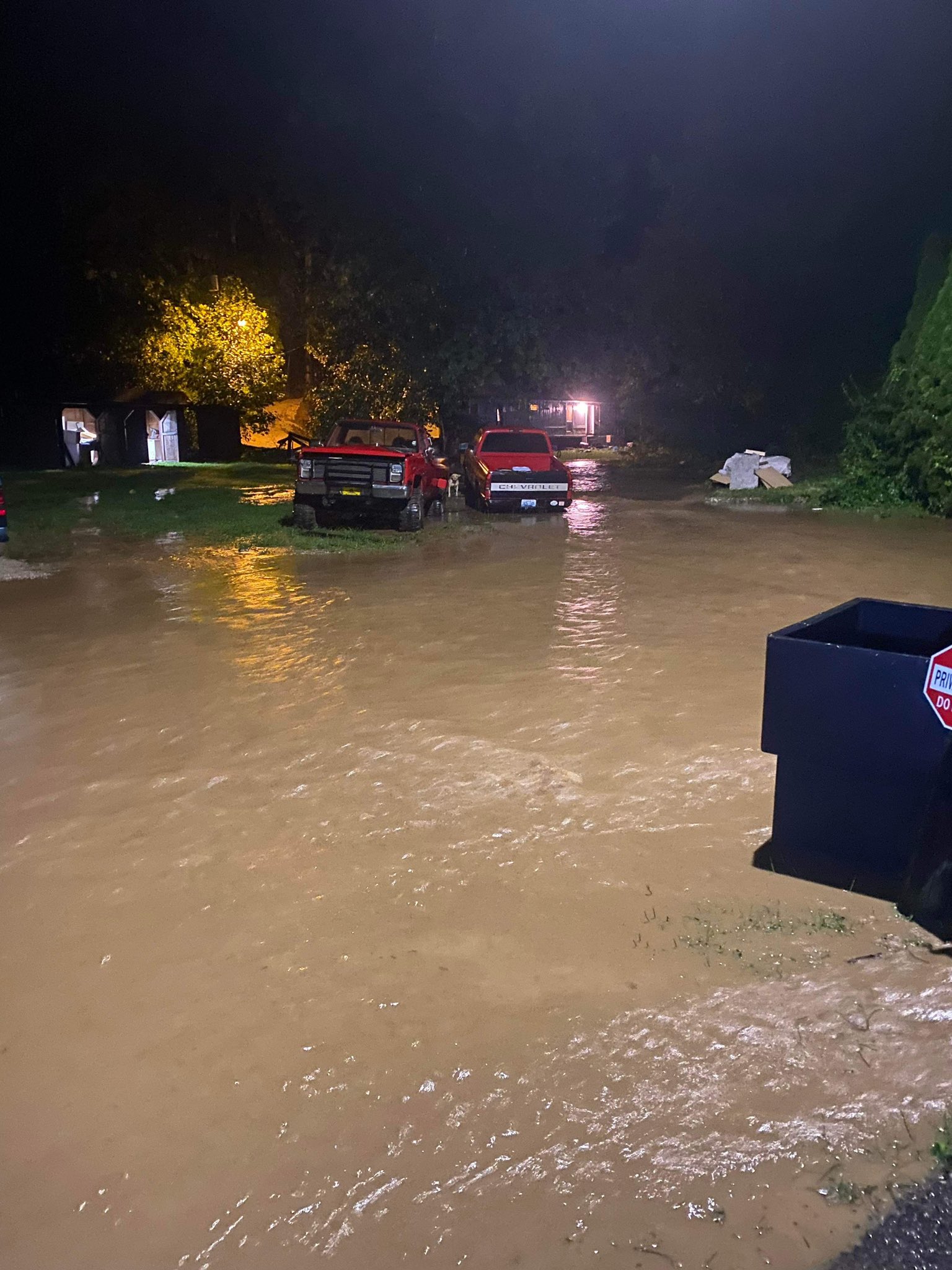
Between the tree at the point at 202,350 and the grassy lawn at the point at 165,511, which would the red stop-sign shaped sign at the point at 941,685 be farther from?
the tree at the point at 202,350

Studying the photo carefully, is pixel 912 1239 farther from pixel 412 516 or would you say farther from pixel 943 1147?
pixel 412 516

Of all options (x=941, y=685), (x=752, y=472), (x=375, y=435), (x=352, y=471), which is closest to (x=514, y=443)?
(x=375, y=435)

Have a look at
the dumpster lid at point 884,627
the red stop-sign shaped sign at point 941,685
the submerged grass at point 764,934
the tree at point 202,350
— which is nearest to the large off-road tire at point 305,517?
the dumpster lid at point 884,627

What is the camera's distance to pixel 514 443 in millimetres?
22750

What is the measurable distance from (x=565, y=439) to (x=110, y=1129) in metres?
43.8

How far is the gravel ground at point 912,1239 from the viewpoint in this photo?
2885 millimetres

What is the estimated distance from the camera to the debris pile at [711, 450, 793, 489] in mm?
27453

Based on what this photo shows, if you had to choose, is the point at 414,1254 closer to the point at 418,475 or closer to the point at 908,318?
the point at 418,475

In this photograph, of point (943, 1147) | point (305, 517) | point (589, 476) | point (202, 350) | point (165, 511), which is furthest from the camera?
point (202, 350)

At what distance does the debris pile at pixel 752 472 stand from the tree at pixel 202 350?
841 inches

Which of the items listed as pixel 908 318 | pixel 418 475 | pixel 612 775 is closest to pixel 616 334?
pixel 908 318

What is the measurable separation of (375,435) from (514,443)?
4291mm

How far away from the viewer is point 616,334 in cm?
3978

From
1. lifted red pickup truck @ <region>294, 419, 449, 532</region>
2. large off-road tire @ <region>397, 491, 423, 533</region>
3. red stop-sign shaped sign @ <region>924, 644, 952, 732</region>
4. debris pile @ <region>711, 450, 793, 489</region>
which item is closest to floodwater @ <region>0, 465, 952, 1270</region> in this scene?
red stop-sign shaped sign @ <region>924, 644, 952, 732</region>
